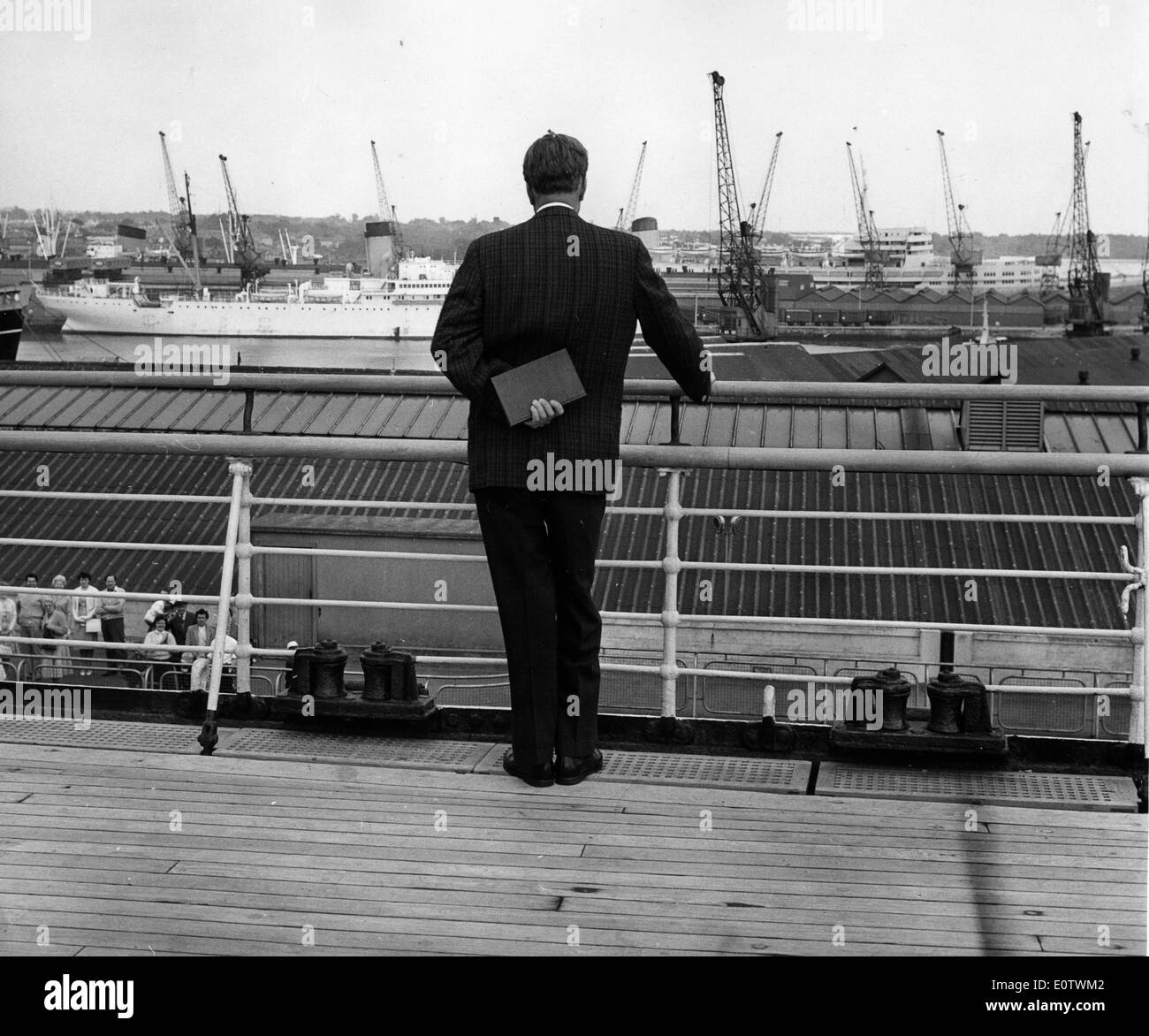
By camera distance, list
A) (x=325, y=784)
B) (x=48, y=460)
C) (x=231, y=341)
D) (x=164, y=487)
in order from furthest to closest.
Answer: (x=231, y=341) < (x=48, y=460) < (x=164, y=487) < (x=325, y=784)

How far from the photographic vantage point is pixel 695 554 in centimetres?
2038

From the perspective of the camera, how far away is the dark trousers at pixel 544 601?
4.32m

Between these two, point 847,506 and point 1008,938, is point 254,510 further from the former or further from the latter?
point 1008,938

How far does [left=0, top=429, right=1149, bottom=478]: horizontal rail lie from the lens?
180 inches

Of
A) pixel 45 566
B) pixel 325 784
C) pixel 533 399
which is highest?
pixel 533 399

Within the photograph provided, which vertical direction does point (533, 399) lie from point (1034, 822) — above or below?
above

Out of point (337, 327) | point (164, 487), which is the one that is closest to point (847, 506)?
point (164, 487)

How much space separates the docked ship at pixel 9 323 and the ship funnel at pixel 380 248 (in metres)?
71.1

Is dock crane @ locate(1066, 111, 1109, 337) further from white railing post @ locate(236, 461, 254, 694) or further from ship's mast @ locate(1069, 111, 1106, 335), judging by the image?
white railing post @ locate(236, 461, 254, 694)

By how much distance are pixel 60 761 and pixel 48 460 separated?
2202 centimetres

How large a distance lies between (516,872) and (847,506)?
715 inches

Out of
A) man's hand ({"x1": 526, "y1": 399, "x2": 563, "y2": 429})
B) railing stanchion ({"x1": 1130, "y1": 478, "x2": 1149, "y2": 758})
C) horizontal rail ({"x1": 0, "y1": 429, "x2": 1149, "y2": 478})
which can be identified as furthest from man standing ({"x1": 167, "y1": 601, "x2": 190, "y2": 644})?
railing stanchion ({"x1": 1130, "y1": 478, "x2": 1149, "y2": 758})
